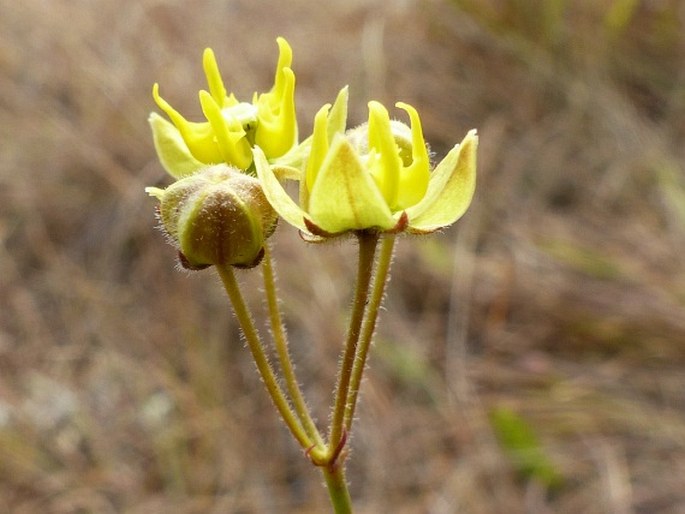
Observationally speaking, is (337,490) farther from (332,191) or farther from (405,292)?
(405,292)

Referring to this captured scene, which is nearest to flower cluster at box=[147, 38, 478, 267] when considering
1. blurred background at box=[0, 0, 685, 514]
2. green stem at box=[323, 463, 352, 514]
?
green stem at box=[323, 463, 352, 514]

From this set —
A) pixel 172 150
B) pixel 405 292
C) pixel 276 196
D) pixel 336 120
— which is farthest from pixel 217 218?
pixel 405 292

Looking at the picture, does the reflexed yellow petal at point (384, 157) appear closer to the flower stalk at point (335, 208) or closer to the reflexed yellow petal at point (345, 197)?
the flower stalk at point (335, 208)

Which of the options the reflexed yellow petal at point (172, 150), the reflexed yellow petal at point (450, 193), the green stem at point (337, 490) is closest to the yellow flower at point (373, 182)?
the reflexed yellow petal at point (450, 193)

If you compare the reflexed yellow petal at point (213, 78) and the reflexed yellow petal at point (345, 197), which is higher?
the reflexed yellow petal at point (213, 78)

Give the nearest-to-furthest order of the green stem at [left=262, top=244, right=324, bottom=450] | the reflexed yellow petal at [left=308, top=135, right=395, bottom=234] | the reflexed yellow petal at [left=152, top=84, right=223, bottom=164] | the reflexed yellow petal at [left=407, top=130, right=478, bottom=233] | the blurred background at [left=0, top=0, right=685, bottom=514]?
the reflexed yellow petal at [left=308, top=135, right=395, bottom=234], the reflexed yellow petal at [left=407, top=130, right=478, bottom=233], the green stem at [left=262, top=244, right=324, bottom=450], the reflexed yellow petal at [left=152, top=84, right=223, bottom=164], the blurred background at [left=0, top=0, right=685, bottom=514]

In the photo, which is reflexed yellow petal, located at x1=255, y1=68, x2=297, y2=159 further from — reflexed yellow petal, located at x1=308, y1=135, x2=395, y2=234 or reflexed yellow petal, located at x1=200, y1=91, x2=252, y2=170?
reflexed yellow petal, located at x1=308, y1=135, x2=395, y2=234

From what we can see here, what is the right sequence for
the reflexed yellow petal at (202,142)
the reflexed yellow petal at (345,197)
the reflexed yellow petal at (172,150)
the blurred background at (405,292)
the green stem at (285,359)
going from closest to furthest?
1. the reflexed yellow petal at (345,197)
2. the green stem at (285,359)
3. the reflexed yellow petal at (202,142)
4. the reflexed yellow petal at (172,150)
5. the blurred background at (405,292)
